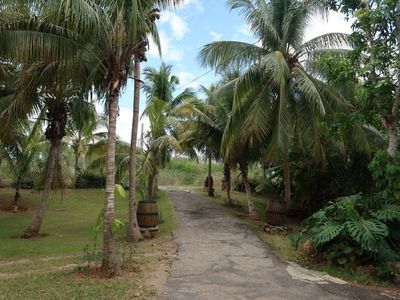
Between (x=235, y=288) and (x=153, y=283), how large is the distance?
4.77 ft

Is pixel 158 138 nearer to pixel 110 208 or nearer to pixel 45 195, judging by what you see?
pixel 45 195

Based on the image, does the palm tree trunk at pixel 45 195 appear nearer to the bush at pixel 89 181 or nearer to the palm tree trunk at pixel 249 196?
the palm tree trunk at pixel 249 196

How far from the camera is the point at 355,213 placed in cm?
947

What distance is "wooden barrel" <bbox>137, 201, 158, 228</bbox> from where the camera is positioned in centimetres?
1379

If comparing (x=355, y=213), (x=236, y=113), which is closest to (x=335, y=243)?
(x=355, y=213)

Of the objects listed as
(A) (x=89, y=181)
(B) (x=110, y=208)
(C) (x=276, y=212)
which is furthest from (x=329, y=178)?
(A) (x=89, y=181)

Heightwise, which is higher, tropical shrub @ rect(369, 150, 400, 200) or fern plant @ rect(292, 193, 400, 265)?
tropical shrub @ rect(369, 150, 400, 200)

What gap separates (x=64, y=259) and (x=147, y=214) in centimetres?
338

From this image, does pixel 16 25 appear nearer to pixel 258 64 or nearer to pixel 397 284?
pixel 258 64

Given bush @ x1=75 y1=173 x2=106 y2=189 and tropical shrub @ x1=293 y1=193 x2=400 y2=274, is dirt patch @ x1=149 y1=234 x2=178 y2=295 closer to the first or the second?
tropical shrub @ x1=293 y1=193 x2=400 y2=274

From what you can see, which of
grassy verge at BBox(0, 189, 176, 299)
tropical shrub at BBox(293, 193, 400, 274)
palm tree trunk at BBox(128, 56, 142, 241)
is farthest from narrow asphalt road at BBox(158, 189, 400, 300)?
palm tree trunk at BBox(128, 56, 142, 241)

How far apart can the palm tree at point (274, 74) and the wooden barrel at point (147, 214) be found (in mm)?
3874

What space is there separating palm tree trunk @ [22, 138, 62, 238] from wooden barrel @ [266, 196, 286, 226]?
7963mm

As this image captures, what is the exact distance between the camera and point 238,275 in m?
8.45
